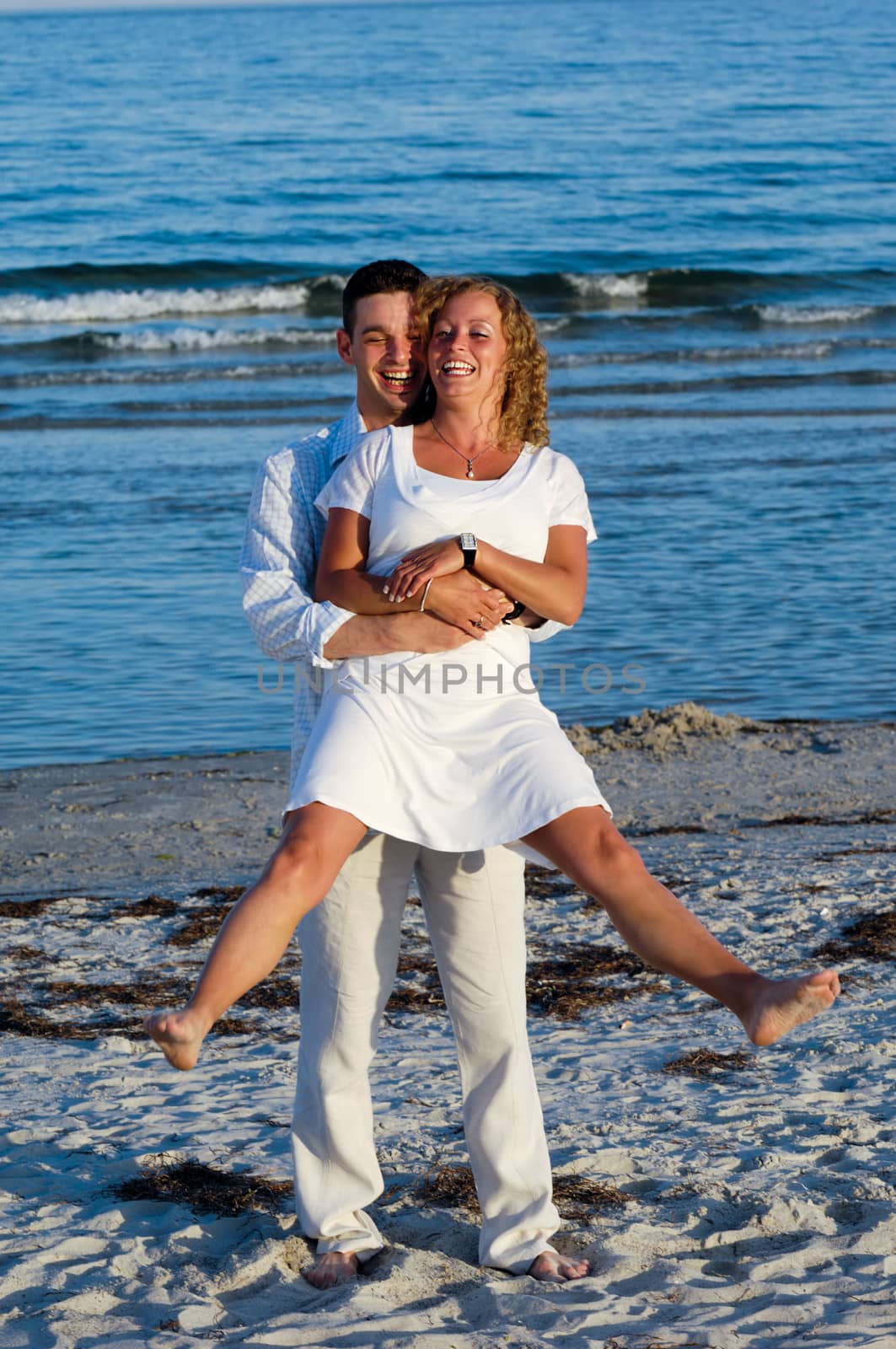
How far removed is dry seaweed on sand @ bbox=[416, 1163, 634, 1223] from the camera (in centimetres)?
340

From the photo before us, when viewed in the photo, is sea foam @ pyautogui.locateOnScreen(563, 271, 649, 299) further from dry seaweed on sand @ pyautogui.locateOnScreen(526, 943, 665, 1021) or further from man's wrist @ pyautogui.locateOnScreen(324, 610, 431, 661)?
man's wrist @ pyautogui.locateOnScreen(324, 610, 431, 661)

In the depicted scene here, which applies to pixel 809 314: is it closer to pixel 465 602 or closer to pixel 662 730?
pixel 662 730

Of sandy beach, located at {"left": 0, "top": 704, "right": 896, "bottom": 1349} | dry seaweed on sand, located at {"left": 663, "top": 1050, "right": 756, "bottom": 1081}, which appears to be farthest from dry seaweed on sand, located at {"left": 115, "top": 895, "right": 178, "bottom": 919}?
dry seaweed on sand, located at {"left": 663, "top": 1050, "right": 756, "bottom": 1081}

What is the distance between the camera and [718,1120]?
3.82m

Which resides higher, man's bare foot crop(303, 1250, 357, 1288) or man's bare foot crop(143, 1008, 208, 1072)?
man's bare foot crop(143, 1008, 208, 1072)

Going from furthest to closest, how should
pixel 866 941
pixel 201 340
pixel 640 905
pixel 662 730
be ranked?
pixel 201 340
pixel 662 730
pixel 866 941
pixel 640 905

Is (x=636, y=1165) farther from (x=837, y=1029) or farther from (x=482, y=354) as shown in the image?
(x=482, y=354)

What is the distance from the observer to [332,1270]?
309 cm

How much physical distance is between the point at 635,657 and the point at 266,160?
28133mm

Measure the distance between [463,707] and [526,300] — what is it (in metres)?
21.2

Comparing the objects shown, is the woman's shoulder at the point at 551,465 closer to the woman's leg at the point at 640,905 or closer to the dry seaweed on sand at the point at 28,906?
the woman's leg at the point at 640,905

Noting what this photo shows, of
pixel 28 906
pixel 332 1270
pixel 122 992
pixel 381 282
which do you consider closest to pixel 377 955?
pixel 332 1270

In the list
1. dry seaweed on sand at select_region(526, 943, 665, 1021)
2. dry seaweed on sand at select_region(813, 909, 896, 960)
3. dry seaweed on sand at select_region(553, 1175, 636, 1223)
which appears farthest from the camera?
dry seaweed on sand at select_region(813, 909, 896, 960)

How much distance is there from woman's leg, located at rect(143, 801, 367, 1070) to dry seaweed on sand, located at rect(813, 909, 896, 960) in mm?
2561
